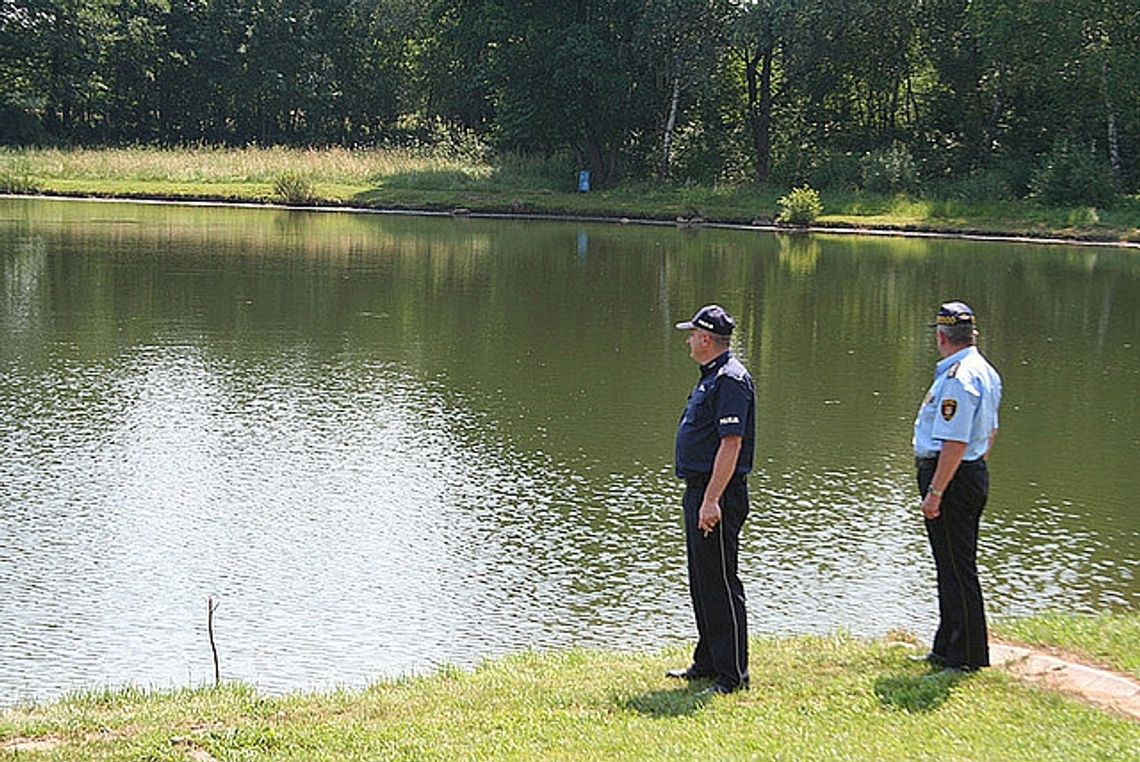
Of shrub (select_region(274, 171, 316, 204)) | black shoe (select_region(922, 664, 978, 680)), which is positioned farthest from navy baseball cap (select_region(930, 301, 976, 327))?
shrub (select_region(274, 171, 316, 204))

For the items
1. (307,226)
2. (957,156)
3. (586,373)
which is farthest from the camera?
(957,156)

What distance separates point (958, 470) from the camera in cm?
697

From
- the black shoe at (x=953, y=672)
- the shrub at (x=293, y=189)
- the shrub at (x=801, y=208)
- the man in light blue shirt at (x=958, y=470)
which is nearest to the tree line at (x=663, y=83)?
the shrub at (x=801, y=208)

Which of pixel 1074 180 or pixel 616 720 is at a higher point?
pixel 1074 180

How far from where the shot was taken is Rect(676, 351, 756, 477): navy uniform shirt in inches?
265

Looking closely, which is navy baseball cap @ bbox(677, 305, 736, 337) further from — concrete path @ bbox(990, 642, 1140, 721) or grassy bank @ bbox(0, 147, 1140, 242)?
grassy bank @ bbox(0, 147, 1140, 242)

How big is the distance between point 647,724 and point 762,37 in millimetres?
46538

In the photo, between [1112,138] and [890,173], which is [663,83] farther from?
[1112,138]

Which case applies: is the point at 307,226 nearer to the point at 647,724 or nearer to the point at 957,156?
the point at 957,156

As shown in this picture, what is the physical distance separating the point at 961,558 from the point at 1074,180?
42.4 meters

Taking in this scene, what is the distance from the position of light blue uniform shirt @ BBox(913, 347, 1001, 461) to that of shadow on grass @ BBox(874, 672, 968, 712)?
40.8 inches

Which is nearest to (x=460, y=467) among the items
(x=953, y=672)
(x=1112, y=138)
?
(x=953, y=672)

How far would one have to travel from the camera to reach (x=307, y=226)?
144ft

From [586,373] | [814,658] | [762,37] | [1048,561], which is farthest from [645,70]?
[814,658]
